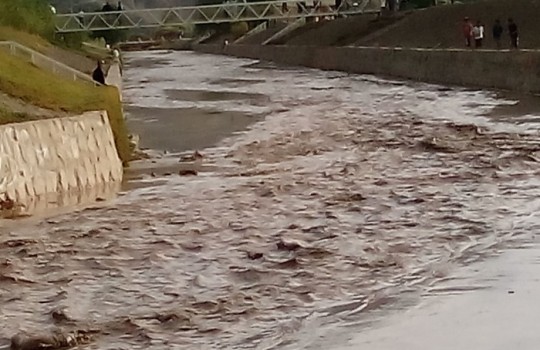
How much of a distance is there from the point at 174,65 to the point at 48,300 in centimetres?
7544

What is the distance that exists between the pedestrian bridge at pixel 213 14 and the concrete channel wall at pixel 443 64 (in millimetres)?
17682

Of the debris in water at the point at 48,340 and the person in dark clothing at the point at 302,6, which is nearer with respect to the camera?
the debris in water at the point at 48,340

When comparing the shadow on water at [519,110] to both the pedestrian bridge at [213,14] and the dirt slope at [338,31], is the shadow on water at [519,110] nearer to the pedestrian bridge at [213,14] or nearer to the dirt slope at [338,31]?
the dirt slope at [338,31]

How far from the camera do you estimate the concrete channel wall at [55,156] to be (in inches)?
688

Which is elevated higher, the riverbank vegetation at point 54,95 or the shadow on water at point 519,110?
the riverbank vegetation at point 54,95

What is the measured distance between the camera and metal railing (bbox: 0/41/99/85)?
1145 inches

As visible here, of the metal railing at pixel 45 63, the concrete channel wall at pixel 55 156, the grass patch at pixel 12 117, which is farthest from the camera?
the metal railing at pixel 45 63

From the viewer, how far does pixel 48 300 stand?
37.5 ft

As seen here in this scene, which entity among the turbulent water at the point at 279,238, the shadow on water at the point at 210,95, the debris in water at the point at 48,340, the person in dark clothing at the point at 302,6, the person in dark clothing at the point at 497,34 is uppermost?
the debris in water at the point at 48,340

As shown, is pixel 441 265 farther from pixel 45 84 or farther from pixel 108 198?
pixel 45 84

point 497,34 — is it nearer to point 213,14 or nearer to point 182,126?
point 182,126

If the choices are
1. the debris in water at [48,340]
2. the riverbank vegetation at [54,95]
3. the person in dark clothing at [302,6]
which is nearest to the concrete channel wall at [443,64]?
the riverbank vegetation at [54,95]

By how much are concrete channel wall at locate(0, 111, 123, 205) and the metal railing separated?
8.78m

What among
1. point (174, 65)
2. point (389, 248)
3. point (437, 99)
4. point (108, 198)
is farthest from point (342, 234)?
point (174, 65)
